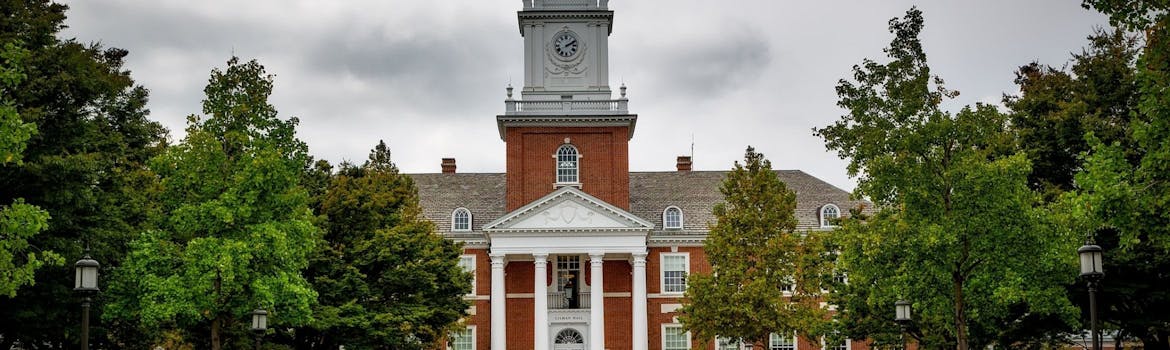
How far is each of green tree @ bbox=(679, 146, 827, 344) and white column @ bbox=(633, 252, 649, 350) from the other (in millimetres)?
8948

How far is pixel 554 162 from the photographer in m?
55.3

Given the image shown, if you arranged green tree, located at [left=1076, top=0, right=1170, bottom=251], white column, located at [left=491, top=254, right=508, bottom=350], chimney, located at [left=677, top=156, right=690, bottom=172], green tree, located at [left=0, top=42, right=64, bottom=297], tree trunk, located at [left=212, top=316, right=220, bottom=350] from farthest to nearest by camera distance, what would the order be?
chimney, located at [left=677, top=156, right=690, bottom=172], white column, located at [left=491, top=254, right=508, bottom=350], tree trunk, located at [left=212, top=316, right=220, bottom=350], green tree, located at [left=0, top=42, right=64, bottom=297], green tree, located at [left=1076, top=0, right=1170, bottom=251]

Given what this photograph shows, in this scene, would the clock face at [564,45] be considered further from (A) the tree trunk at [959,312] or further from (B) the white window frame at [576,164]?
(A) the tree trunk at [959,312]

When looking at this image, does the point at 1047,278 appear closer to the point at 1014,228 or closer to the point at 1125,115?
the point at 1014,228

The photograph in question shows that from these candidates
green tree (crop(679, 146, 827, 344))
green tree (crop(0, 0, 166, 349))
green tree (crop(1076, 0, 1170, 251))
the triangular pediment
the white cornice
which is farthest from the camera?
the white cornice

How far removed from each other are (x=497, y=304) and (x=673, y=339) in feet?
29.3

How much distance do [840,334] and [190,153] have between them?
20.6 metres

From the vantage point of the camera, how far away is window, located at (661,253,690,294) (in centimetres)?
5700

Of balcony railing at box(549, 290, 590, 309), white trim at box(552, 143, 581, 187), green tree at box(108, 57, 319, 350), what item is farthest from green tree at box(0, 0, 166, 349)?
balcony railing at box(549, 290, 590, 309)

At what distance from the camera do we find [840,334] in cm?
3934

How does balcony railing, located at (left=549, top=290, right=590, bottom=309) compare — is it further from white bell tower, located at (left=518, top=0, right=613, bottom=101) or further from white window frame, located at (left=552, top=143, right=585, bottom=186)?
white bell tower, located at (left=518, top=0, right=613, bottom=101)

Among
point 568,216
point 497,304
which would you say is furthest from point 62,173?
point 568,216

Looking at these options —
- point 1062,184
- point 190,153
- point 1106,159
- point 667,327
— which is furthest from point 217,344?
point 667,327

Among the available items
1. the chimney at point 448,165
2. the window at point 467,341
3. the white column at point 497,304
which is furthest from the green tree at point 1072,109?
the chimney at point 448,165
